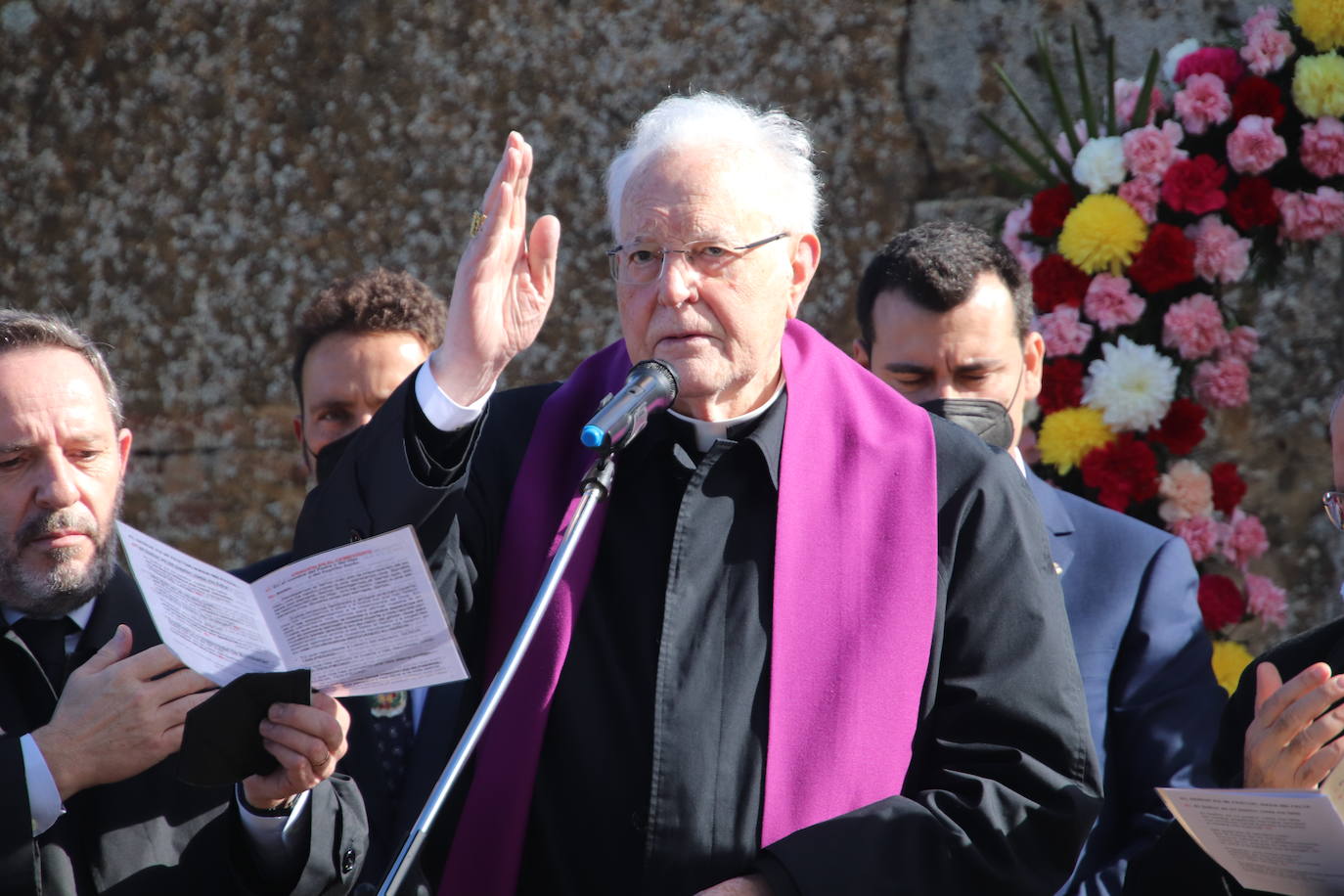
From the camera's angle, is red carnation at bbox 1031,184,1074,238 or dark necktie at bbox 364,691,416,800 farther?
red carnation at bbox 1031,184,1074,238

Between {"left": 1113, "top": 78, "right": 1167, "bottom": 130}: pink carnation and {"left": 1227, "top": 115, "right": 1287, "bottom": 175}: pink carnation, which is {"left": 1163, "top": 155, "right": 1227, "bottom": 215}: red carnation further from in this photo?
{"left": 1113, "top": 78, "right": 1167, "bottom": 130}: pink carnation

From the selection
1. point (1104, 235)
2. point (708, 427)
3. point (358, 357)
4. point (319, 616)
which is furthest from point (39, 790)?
point (1104, 235)

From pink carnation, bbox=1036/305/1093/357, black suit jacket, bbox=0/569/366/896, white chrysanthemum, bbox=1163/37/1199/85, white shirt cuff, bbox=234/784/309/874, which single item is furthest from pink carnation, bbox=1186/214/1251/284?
white shirt cuff, bbox=234/784/309/874

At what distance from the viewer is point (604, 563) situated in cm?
262

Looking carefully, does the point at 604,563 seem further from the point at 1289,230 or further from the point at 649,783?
the point at 1289,230

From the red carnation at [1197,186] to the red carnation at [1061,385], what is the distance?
527 millimetres

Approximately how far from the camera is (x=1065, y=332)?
166 inches

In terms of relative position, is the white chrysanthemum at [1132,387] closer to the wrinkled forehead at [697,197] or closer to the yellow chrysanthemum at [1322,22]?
the yellow chrysanthemum at [1322,22]

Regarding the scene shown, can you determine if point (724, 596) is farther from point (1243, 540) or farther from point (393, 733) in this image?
point (1243, 540)

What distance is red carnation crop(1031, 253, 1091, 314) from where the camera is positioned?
4250mm

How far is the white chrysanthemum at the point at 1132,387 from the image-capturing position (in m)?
4.11

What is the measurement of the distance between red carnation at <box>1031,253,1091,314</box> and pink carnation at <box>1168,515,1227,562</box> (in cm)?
69

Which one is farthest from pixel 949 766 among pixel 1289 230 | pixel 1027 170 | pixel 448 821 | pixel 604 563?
pixel 1027 170

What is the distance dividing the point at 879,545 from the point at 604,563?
0.48 meters
